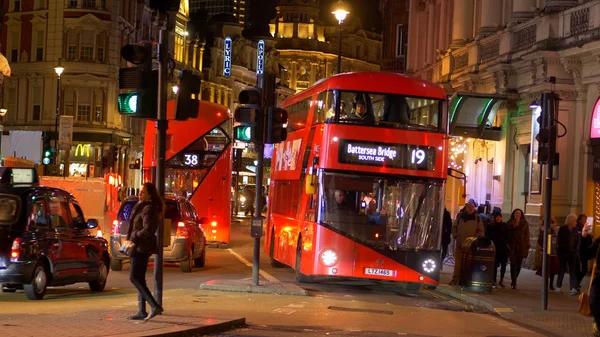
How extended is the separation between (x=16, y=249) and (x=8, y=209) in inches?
27.4

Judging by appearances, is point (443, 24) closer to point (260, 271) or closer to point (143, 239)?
point (260, 271)

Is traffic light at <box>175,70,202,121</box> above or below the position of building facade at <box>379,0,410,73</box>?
below

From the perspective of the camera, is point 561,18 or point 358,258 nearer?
point 358,258

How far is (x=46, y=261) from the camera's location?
18812 millimetres

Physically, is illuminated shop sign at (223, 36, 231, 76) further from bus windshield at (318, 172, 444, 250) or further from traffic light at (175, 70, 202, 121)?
traffic light at (175, 70, 202, 121)

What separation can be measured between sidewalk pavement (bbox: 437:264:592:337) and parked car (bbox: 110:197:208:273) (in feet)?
18.6

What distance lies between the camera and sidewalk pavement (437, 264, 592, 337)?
60.7 feet

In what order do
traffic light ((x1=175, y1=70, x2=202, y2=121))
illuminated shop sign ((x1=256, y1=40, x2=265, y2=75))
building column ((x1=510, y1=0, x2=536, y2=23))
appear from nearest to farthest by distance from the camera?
traffic light ((x1=175, y1=70, x2=202, y2=121)) → building column ((x1=510, y1=0, x2=536, y2=23)) → illuminated shop sign ((x1=256, y1=40, x2=265, y2=75))

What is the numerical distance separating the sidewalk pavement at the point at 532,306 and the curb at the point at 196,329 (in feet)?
16.5

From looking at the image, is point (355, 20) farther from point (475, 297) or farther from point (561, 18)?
point (475, 297)

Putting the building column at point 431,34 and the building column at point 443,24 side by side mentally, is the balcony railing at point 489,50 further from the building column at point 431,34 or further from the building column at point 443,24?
the building column at point 431,34

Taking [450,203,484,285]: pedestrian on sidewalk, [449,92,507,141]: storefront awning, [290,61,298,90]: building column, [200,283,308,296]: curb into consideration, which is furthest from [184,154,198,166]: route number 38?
[290,61,298,90]: building column

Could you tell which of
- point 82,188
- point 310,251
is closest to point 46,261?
point 310,251

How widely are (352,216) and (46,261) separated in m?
6.99
